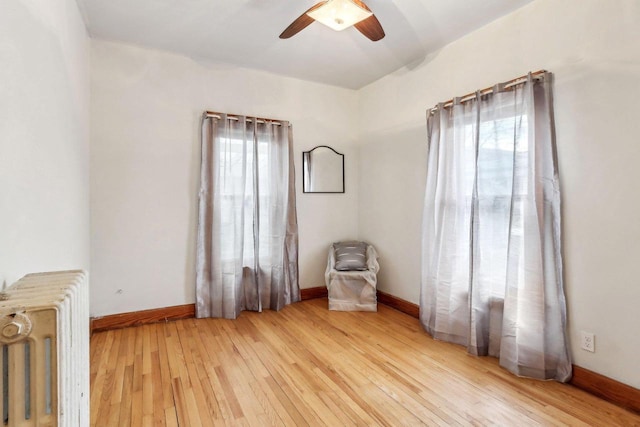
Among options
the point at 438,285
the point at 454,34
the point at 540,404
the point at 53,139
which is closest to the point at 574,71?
the point at 454,34

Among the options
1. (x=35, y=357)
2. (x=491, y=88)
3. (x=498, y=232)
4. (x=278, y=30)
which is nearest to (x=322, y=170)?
(x=278, y=30)

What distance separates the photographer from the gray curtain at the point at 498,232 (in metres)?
2.13

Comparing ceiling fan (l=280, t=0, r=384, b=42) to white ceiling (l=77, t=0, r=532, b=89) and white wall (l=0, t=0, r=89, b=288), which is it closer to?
white ceiling (l=77, t=0, r=532, b=89)

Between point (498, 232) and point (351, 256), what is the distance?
5.37ft

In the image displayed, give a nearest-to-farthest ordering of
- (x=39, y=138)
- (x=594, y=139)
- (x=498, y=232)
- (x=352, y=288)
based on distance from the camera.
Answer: (x=39, y=138) < (x=594, y=139) < (x=498, y=232) < (x=352, y=288)

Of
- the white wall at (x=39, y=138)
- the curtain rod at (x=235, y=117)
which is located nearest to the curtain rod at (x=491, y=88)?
the curtain rod at (x=235, y=117)

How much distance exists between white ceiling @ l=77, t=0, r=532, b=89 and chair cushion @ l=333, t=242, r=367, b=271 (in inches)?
79.1

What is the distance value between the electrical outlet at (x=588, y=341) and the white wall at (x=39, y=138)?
9.72 ft

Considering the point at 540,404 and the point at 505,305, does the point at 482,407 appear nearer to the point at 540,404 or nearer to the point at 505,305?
the point at 540,404

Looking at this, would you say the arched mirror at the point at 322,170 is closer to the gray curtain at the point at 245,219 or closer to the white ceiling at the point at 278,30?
the gray curtain at the point at 245,219

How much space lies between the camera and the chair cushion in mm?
3631

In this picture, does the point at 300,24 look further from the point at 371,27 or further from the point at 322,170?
the point at 322,170

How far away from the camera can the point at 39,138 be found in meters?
1.39

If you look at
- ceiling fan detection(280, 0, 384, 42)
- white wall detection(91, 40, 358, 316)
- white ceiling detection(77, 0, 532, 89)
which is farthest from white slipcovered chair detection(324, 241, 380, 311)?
ceiling fan detection(280, 0, 384, 42)
